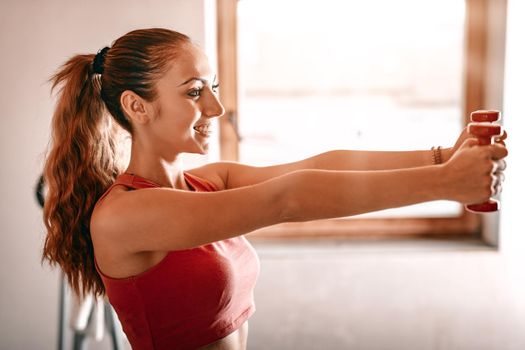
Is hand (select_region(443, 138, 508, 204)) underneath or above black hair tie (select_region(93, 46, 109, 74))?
underneath

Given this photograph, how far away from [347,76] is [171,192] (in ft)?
4.65

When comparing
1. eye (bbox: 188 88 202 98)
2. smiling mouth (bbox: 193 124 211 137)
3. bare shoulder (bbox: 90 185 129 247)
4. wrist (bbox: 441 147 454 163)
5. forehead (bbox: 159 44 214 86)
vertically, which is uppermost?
forehead (bbox: 159 44 214 86)

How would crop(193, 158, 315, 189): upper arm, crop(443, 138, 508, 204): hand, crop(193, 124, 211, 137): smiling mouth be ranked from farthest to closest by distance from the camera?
crop(193, 158, 315, 189): upper arm → crop(193, 124, 211, 137): smiling mouth → crop(443, 138, 508, 204): hand

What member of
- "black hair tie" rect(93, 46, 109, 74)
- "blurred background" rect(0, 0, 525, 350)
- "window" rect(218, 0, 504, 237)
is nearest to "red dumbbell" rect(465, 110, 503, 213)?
"black hair tie" rect(93, 46, 109, 74)

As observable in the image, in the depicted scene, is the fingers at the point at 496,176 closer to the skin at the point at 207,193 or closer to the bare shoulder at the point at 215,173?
the skin at the point at 207,193

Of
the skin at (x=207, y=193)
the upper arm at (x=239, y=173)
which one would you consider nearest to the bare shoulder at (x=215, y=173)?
the upper arm at (x=239, y=173)

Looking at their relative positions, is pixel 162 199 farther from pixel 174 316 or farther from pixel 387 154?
pixel 387 154

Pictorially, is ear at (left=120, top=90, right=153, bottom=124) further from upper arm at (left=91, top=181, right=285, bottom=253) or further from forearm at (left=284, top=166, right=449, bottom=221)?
forearm at (left=284, top=166, right=449, bottom=221)

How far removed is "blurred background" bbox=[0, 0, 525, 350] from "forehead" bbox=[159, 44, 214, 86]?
0.93 meters

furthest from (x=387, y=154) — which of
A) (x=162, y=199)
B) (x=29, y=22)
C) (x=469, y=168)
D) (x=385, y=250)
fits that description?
(x=29, y=22)

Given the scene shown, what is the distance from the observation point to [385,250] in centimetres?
211

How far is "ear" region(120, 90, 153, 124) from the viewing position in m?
1.02

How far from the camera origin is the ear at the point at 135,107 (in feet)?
3.36

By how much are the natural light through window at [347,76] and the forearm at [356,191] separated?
4.57 ft
